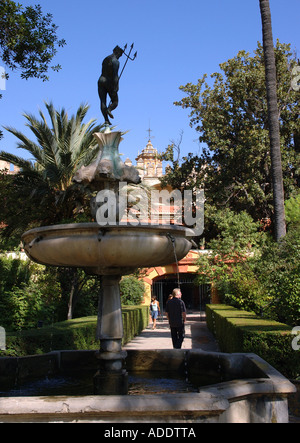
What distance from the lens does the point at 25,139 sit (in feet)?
49.5

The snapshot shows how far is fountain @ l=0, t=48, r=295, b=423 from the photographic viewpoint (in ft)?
10.3

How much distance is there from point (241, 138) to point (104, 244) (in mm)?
18907

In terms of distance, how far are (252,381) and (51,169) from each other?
1136 centimetres

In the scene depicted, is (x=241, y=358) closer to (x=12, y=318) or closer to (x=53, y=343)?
(x=53, y=343)

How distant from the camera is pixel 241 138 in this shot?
71.3 ft

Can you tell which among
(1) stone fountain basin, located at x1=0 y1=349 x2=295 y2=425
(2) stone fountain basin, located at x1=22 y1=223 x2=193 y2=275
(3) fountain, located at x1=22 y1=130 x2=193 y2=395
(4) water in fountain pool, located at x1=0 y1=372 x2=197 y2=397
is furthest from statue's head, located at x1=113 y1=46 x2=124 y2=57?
(4) water in fountain pool, located at x1=0 y1=372 x2=197 y2=397

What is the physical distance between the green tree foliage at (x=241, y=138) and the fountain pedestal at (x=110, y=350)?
698 inches

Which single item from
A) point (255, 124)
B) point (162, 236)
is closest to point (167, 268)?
point (255, 124)

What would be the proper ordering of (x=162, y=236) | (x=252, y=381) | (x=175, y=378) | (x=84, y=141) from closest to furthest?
1. (x=252, y=381)
2. (x=162, y=236)
3. (x=175, y=378)
4. (x=84, y=141)

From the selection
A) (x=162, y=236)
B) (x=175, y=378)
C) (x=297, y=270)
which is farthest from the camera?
(x=297, y=270)

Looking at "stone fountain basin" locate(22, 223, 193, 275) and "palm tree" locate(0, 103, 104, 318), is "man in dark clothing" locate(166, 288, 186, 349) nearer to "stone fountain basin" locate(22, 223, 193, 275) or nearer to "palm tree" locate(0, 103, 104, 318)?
"stone fountain basin" locate(22, 223, 193, 275)

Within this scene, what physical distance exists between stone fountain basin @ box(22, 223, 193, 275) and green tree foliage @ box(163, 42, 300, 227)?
17.8 m

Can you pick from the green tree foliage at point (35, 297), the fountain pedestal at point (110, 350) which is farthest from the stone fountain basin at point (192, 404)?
the green tree foliage at point (35, 297)

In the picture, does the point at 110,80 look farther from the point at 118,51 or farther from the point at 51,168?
the point at 51,168
